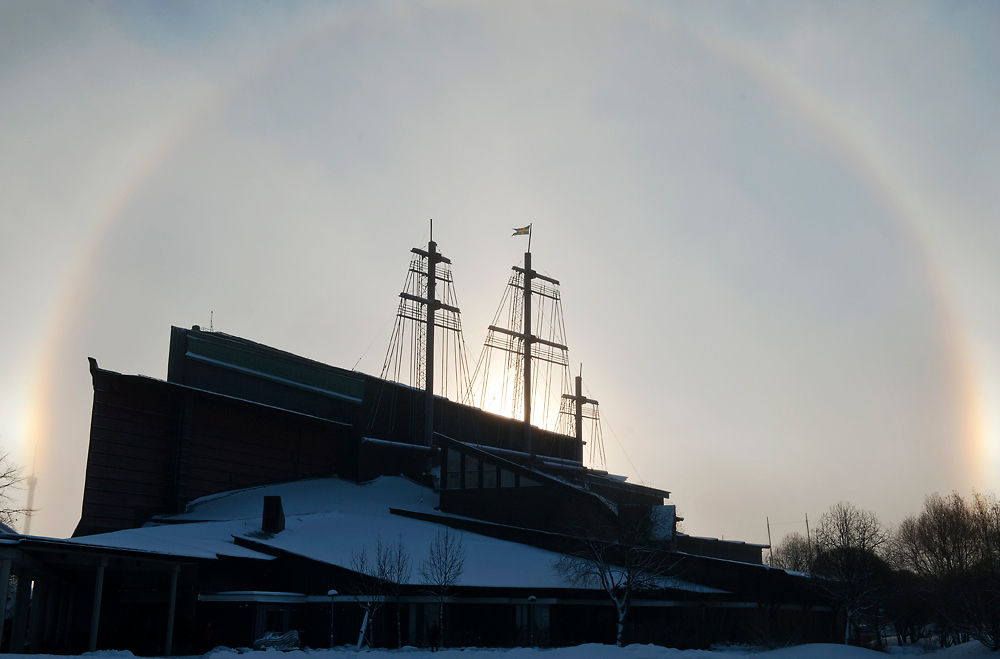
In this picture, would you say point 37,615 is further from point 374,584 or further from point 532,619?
point 532,619

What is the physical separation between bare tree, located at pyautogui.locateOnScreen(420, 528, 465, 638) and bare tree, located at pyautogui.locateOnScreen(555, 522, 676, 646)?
14.8 feet

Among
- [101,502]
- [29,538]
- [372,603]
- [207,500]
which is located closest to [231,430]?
[207,500]

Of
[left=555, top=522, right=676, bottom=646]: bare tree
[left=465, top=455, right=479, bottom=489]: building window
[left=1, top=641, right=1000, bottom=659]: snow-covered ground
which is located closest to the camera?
[left=1, top=641, right=1000, bottom=659]: snow-covered ground

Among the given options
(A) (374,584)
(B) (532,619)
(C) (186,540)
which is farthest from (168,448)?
(B) (532,619)

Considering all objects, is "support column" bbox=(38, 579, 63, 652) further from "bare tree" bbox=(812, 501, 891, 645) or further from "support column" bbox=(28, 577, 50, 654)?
"bare tree" bbox=(812, 501, 891, 645)

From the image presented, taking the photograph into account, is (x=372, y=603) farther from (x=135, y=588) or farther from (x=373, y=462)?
(x=373, y=462)

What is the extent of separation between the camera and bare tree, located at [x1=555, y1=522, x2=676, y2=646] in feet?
108

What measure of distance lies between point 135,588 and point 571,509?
20.5 m

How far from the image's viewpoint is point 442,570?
32406 mm

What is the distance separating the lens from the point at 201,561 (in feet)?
97.4

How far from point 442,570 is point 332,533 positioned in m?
8.39

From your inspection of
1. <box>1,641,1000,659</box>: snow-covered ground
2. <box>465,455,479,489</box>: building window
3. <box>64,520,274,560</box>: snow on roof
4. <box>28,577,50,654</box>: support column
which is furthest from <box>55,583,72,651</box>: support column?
<box>465,455,479,489</box>: building window

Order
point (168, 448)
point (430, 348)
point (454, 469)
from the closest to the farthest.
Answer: point (168, 448) → point (454, 469) → point (430, 348)

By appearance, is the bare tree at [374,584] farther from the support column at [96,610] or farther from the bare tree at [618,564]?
the support column at [96,610]
